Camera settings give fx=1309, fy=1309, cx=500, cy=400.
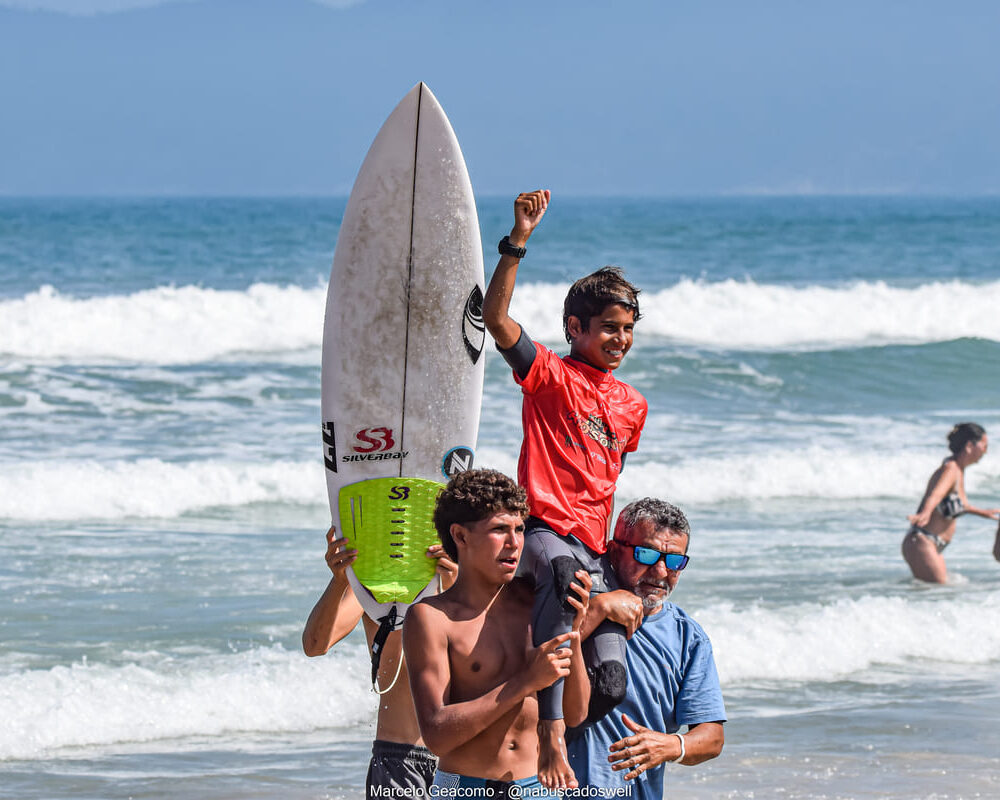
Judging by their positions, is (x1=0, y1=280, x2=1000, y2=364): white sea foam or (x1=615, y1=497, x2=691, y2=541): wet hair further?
(x1=0, y1=280, x2=1000, y2=364): white sea foam

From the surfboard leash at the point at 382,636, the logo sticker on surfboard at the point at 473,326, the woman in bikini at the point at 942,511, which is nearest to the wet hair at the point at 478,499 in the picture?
the surfboard leash at the point at 382,636

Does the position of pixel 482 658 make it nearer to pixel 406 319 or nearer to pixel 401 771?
pixel 401 771

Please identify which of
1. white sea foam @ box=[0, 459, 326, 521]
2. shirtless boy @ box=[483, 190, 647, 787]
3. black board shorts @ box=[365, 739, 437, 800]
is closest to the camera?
shirtless boy @ box=[483, 190, 647, 787]

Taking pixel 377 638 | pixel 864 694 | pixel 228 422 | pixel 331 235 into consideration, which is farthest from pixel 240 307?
pixel 331 235

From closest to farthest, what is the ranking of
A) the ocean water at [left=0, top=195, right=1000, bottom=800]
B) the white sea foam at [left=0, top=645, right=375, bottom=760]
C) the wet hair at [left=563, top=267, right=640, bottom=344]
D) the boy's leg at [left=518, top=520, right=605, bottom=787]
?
1. the boy's leg at [left=518, top=520, right=605, bottom=787]
2. the wet hair at [left=563, top=267, right=640, bottom=344]
3. the ocean water at [left=0, top=195, right=1000, bottom=800]
4. the white sea foam at [left=0, top=645, right=375, bottom=760]

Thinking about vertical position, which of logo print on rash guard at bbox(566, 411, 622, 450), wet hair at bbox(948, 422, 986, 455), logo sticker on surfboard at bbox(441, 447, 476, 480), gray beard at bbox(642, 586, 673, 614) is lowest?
gray beard at bbox(642, 586, 673, 614)

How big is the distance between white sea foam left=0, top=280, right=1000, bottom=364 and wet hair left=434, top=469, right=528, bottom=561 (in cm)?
1690

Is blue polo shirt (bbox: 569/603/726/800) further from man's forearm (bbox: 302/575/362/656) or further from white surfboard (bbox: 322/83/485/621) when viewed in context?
white surfboard (bbox: 322/83/485/621)

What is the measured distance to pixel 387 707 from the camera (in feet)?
13.0

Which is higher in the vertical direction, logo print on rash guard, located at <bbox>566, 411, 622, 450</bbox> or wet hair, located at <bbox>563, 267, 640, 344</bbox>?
wet hair, located at <bbox>563, 267, 640, 344</bbox>

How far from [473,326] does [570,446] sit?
3.24 ft

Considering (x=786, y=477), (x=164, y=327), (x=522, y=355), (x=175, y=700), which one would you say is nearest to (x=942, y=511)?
(x=786, y=477)

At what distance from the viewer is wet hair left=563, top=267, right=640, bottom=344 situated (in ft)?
11.6

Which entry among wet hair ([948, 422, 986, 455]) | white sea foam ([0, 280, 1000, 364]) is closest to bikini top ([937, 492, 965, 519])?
wet hair ([948, 422, 986, 455])
